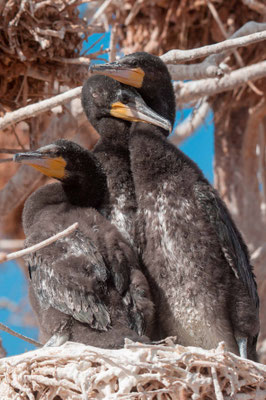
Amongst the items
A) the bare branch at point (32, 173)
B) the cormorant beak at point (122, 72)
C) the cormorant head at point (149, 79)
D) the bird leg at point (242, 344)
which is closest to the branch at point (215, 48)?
the cormorant head at point (149, 79)

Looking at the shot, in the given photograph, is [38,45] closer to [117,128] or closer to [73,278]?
[117,128]

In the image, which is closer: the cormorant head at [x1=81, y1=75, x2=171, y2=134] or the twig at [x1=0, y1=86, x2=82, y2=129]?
the cormorant head at [x1=81, y1=75, x2=171, y2=134]

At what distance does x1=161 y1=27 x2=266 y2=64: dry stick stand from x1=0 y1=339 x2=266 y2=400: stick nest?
6.33ft

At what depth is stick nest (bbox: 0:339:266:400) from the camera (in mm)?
3652

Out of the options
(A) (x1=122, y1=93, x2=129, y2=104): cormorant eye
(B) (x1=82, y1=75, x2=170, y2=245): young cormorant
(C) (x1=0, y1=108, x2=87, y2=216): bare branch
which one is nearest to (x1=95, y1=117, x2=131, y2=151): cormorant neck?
(B) (x1=82, y1=75, x2=170, y2=245): young cormorant

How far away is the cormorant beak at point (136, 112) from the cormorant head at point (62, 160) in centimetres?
35

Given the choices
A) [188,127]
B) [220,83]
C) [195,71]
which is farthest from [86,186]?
[188,127]

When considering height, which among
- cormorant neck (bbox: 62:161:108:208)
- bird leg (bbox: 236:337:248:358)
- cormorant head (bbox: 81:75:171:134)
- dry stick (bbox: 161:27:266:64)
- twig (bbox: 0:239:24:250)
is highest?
dry stick (bbox: 161:27:266:64)

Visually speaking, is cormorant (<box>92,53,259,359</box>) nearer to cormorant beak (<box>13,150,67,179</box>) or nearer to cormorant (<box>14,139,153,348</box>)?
cormorant (<box>14,139,153,348</box>)

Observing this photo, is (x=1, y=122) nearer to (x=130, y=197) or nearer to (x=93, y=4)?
(x=130, y=197)

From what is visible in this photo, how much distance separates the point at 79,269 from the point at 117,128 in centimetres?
108

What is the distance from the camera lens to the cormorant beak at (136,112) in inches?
186

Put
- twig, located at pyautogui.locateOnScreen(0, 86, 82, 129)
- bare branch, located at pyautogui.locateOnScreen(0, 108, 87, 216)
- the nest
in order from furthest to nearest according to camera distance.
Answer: bare branch, located at pyautogui.locateOnScreen(0, 108, 87, 216) → the nest → twig, located at pyautogui.locateOnScreen(0, 86, 82, 129)

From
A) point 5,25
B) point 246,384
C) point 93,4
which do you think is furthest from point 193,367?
point 93,4
